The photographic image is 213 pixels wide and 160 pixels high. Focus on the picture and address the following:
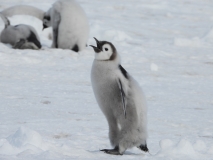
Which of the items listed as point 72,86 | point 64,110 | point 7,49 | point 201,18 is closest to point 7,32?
point 7,49

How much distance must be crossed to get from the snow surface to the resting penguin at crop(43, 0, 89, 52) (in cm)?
23

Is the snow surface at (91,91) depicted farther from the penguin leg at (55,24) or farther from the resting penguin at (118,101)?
the penguin leg at (55,24)

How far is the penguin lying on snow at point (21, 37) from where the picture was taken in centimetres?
851

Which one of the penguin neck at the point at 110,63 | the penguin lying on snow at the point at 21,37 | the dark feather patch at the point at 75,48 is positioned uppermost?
the penguin neck at the point at 110,63

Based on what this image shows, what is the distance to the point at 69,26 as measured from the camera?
8781 mm

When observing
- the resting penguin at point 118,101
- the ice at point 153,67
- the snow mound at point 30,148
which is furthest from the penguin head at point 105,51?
the ice at point 153,67

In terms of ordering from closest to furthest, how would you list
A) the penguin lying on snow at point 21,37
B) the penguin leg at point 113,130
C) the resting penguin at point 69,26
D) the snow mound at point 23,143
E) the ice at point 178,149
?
the snow mound at point 23,143, the ice at point 178,149, the penguin leg at point 113,130, the penguin lying on snow at point 21,37, the resting penguin at point 69,26

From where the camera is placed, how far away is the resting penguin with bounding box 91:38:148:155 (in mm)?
3695

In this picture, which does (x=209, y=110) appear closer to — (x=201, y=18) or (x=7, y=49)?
(x=7, y=49)

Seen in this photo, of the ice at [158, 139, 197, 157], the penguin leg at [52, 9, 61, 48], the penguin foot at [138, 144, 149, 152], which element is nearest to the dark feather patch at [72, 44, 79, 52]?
the penguin leg at [52, 9, 61, 48]

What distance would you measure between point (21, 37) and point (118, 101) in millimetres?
5134

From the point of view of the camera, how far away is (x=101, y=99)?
3787mm

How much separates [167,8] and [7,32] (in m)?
5.49

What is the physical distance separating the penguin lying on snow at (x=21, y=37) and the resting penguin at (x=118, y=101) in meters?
4.80
